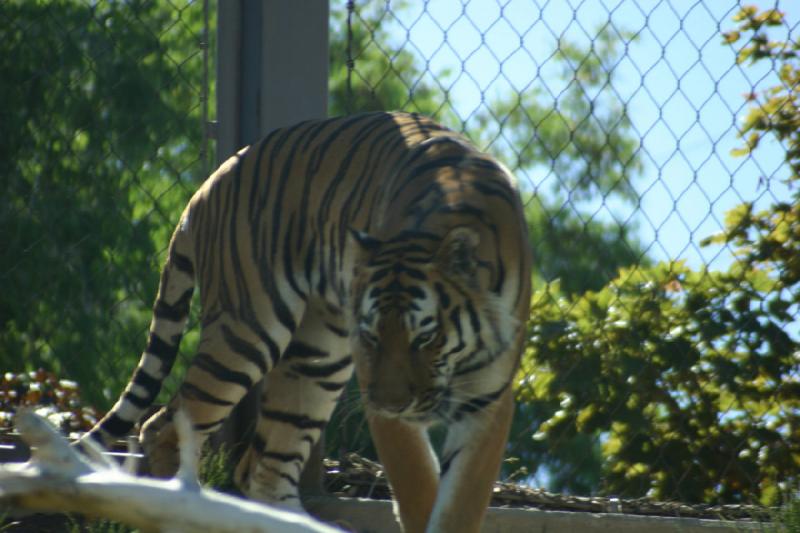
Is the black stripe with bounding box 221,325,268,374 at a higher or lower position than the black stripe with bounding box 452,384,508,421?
higher

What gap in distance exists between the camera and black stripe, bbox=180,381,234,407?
3598 mm

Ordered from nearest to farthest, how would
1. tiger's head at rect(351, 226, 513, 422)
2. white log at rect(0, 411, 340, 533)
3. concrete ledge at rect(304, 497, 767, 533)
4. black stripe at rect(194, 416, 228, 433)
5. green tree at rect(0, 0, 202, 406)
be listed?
white log at rect(0, 411, 340, 533) → tiger's head at rect(351, 226, 513, 422) → black stripe at rect(194, 416, 228, 433) → concrete ledge at rect(304, 497, 767, 533) → green tree at rect(0, 0, 202, 406)

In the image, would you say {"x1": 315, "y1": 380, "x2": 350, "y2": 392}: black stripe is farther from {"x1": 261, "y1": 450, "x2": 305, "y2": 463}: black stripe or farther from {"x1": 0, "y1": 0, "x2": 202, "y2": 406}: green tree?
{"x1": 0, "y1": 0, "x2": 202, "y2": 406}: green tree

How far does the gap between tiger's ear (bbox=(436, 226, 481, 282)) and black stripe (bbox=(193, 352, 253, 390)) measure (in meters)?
0.87

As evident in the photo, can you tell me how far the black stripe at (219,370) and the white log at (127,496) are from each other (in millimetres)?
1824

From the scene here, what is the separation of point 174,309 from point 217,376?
1.21 ft

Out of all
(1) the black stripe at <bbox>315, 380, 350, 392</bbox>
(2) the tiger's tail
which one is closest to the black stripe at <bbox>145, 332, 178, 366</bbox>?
(2) the tiger's tail

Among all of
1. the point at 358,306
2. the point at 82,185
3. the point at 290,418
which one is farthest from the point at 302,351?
the point at 82,185

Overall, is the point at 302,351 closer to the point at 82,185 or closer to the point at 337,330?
the point at 337,330

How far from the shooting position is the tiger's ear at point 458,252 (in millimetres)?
3004

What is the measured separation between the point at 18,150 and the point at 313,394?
12.7 ft

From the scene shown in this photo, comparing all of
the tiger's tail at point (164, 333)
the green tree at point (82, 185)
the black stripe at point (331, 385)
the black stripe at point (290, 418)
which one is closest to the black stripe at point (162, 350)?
the tiger's tail at point (164, 333)

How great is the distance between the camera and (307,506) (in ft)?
13.1

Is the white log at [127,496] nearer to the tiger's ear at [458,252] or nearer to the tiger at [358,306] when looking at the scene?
the tiger at [358,306]
